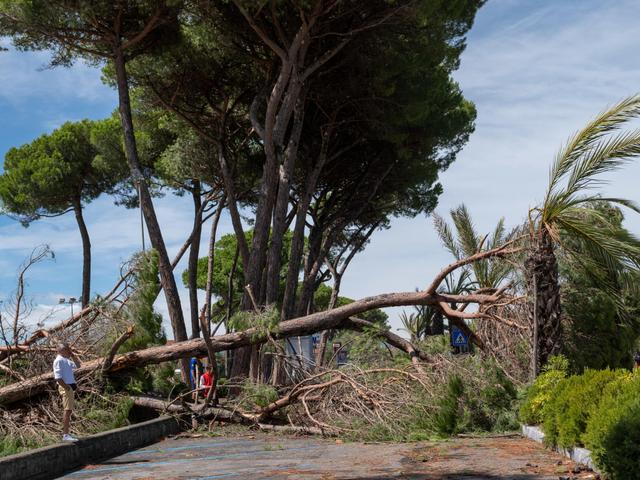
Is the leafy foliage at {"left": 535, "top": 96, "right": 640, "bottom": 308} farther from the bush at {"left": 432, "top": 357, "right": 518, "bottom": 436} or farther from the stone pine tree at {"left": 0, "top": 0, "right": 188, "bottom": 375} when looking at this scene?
the stone pine tree at {"left": 0, "top": 0, "right": 188, "bottom": 375}

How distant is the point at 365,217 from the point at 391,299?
12426 millimetres

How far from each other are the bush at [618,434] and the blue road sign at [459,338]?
6928mm

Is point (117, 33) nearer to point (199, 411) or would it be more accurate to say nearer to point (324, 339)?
point (324, 339)

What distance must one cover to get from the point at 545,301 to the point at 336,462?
4645mm

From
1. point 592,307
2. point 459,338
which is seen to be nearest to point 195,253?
point 459,338

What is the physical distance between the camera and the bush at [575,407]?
7008 mm

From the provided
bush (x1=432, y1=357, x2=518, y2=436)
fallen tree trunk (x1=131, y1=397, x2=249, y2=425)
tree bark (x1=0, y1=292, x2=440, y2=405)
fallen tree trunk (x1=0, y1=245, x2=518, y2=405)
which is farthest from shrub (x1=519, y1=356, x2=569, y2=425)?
fallen tree trunk (x1=131, y1=397, x2=249, y2=425)

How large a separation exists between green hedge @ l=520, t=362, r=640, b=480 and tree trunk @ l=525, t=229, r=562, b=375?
1.21 meters

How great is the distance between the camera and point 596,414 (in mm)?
6387

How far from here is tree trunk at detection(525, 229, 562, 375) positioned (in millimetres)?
11156

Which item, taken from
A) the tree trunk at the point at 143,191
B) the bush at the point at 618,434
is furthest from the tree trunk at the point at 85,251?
the bush at the point at 618,434

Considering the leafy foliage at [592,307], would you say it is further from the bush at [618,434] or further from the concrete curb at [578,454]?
the bush at [618,434]

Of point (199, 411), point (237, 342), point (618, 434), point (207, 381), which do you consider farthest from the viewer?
point (207, 381)

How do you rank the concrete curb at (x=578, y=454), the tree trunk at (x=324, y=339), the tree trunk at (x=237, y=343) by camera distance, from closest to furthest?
the concrete curb at (x=578, y=454) < the tree trunk at (x=237, y=343) < the tree trunk at (x=324, y=339)
